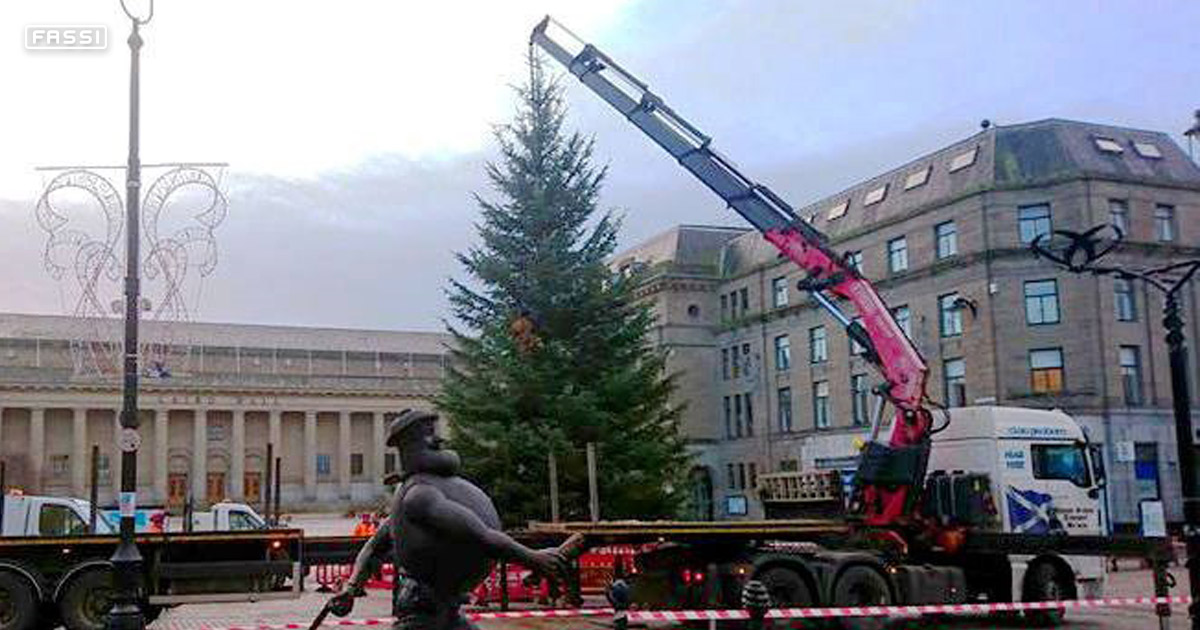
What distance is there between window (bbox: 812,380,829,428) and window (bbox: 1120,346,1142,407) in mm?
15858

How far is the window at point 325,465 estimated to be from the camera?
4299 inches

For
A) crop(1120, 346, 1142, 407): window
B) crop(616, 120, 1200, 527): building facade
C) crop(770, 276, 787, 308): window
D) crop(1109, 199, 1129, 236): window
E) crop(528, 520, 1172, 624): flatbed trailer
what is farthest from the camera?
crop(770, 276, 787, 308): window

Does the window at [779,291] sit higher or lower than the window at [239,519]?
higher

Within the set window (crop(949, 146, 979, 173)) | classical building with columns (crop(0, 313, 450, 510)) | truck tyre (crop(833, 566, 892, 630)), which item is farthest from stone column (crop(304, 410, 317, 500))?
truck tyre (crop(833, 566, 892, 630))

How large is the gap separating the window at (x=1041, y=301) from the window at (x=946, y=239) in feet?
12.5

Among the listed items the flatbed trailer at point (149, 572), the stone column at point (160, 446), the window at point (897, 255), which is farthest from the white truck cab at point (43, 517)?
the stone column at point (160, 446)

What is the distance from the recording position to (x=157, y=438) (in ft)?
333

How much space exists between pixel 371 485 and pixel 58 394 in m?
27.6

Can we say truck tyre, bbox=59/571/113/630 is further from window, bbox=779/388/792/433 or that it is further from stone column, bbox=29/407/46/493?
stone column, bbox=29/407/46/493

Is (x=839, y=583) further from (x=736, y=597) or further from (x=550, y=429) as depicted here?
(x=550, y=429)

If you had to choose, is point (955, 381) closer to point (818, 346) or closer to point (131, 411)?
point (818, 346)

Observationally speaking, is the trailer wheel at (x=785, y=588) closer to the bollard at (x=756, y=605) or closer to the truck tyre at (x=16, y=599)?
the bollard at (x=756, y=605)

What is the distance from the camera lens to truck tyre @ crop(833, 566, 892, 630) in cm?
1720

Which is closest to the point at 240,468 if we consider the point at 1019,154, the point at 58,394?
the point at 58,394
